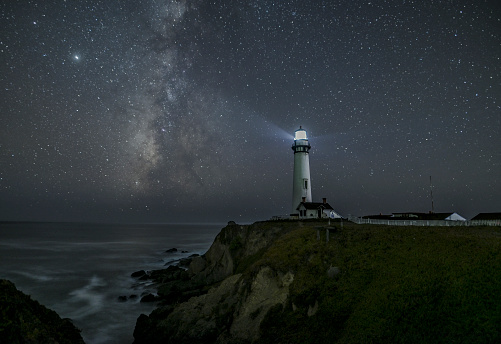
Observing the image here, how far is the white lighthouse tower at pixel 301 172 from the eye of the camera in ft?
167

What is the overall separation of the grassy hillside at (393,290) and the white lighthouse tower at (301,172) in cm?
2705

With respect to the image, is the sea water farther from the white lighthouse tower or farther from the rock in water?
the white lighthouse tower

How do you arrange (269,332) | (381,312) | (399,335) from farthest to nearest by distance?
(269,332) → (381,312) → (399,335)

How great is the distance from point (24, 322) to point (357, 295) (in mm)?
17245

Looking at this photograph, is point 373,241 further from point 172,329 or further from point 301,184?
point 301,184

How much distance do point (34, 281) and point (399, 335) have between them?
55898 millimetres

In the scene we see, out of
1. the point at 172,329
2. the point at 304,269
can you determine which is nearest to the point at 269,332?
the point at 304,269

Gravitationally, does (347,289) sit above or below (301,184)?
below

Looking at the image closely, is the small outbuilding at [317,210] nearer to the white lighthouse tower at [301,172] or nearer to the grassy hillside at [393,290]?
the white lighthouse tower at [301,172]

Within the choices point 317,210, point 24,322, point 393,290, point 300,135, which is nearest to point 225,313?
point 393,290

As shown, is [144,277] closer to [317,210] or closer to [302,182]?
[317,210]

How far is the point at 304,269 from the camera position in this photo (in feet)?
67.8

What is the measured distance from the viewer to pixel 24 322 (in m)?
13.6

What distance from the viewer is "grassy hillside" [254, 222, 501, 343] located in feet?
45.6
